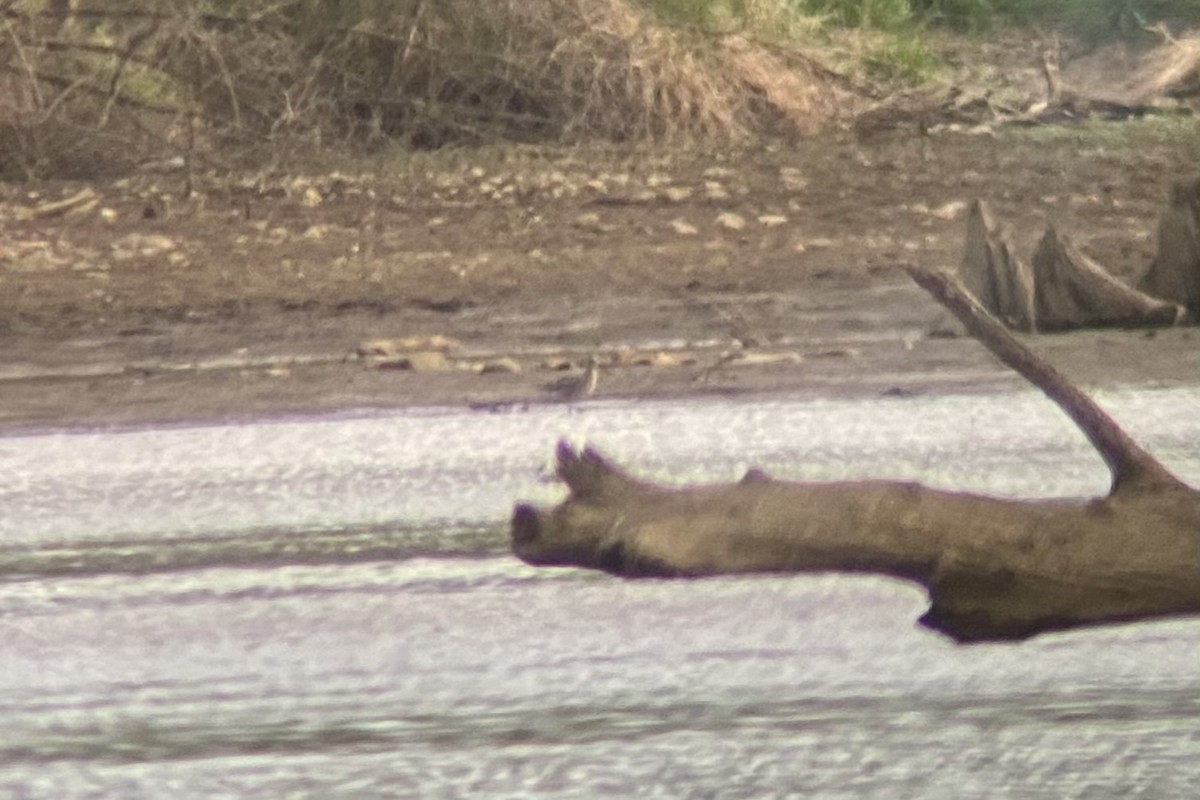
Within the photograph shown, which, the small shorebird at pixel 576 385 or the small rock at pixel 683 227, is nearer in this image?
the small shorebird at pixel 576 385

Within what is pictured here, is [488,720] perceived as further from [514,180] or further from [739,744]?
[514,180]

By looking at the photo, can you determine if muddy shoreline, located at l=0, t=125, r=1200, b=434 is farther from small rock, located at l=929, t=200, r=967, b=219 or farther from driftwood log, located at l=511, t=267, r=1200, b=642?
driftwood log, located at l=511, t=267, r=1200, b=642

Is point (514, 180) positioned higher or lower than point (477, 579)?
higher

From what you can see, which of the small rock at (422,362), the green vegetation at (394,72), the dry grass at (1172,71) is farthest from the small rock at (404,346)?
the dry grass at (1172,71)

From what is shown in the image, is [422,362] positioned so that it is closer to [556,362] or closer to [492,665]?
[556,362]

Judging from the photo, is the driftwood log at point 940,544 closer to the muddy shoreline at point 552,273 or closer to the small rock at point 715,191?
the muddy shoreline at point 552,273

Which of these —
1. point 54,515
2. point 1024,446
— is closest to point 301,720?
point 54,515

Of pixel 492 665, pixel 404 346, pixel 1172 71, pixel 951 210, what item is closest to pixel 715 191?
pixel 951 210
